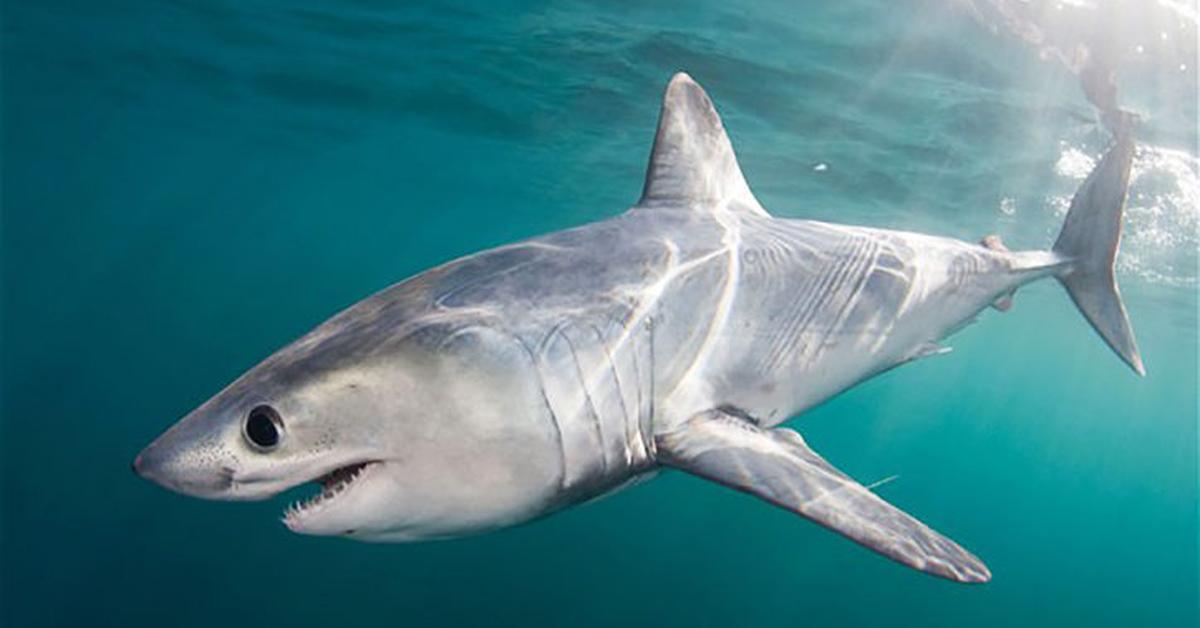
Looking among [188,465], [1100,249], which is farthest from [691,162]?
[1100,249]

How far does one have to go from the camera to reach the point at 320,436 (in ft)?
7.73

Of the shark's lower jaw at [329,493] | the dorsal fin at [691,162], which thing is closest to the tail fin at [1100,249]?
the dorsal fin at [691,162]

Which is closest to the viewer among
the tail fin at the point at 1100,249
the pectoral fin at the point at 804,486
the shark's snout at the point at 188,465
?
the shark's snout at the point at 188,465

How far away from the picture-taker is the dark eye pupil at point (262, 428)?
231cm

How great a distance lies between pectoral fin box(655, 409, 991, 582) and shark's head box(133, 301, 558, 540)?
0.65 metres

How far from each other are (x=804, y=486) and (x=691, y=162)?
2.24m

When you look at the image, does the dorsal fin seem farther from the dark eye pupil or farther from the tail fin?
the tail fin

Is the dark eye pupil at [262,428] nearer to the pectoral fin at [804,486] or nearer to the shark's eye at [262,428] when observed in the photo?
the shark's eye at [262,428]

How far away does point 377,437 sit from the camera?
2.39 metres

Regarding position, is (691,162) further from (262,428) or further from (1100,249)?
(1100,249)

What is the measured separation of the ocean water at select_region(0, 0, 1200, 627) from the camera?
40.8 ft

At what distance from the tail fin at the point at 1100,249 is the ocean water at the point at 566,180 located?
2.66 m

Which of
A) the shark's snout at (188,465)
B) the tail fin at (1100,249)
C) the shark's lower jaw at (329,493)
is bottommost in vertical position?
the shark's lower jaw at (329,493)

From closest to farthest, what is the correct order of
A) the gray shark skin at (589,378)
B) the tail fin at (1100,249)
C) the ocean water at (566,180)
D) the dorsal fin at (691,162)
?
the gray shark skin at (589,378)
the dorsal fin at (691,162)
the tail fin at (1100,249)
the ocean water at (566,180)
